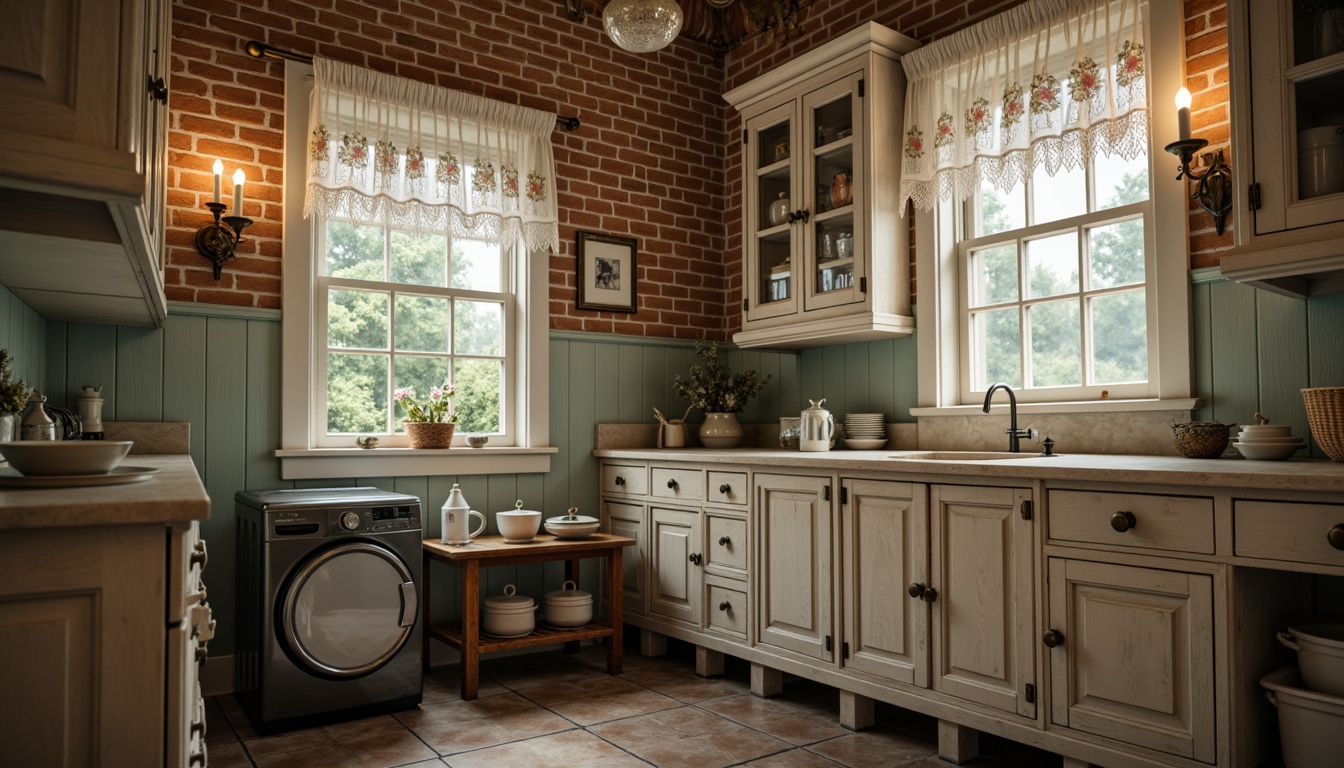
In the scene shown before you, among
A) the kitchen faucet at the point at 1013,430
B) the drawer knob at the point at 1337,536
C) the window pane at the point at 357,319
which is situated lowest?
the drawer knob at the point at 1337,536

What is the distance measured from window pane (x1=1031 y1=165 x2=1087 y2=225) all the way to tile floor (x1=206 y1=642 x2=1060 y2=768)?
199cm

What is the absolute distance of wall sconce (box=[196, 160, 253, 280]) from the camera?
359 cm

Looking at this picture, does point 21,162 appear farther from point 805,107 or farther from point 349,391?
point 805,107

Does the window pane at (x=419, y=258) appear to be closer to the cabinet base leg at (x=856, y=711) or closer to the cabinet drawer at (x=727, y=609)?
the cabinet drawer at (x=727, y=609)

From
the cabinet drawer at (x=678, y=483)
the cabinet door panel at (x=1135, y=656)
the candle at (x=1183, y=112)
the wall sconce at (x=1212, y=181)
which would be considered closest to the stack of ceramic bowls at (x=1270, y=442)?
the cabinet door panel at (x=1135, y=656)

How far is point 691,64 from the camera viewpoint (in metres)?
5.17

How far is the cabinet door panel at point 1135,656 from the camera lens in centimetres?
227

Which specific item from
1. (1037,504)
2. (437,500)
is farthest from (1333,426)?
(437,500)

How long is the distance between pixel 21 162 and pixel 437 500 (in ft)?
9.34

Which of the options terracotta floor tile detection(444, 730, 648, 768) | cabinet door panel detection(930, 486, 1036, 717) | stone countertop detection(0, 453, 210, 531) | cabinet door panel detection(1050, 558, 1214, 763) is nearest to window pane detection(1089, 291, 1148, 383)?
cabinet door panel detection(930, 486, 1036, 717)

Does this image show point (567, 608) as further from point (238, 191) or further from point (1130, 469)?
point (1130, 469)

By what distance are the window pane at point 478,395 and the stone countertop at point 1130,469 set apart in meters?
1.56

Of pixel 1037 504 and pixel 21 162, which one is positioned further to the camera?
pixel 1037 504

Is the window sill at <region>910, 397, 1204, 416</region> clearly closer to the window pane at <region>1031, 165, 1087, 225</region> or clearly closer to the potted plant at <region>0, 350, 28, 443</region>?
the window pane at <region>1031, 165, 1087, 225</region>
